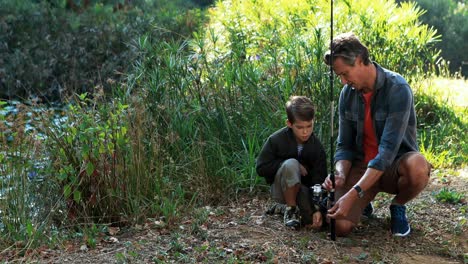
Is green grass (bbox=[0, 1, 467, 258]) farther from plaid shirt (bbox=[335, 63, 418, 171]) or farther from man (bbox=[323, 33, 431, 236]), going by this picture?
plaid shirt (bbox=[335, 63, 418, 171])

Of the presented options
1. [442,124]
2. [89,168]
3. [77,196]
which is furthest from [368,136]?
[442,124]

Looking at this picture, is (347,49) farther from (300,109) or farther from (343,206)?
(343,206)

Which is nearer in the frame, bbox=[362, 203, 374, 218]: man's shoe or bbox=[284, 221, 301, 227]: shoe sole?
bbox=[284, 221, 301, 227]: shoe sole

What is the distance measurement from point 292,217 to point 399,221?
0.69 metres

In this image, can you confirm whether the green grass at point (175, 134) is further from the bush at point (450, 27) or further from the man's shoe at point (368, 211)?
the bush at point (450, 27)

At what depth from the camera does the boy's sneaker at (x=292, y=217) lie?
4977 mm

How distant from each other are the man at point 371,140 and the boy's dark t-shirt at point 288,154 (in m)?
0.12

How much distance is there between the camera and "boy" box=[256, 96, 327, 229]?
488 cm

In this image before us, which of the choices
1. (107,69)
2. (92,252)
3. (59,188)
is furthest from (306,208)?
(107,69)

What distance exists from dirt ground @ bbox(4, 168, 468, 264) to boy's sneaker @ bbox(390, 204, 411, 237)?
0.06 metres

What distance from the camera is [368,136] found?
16.4 feet

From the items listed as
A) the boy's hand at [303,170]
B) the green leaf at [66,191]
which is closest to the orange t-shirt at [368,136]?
the boy's hand at [303,170]

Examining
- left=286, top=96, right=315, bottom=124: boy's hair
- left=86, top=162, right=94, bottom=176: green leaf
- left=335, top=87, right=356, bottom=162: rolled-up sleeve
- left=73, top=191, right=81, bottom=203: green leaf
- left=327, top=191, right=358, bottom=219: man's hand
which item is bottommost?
left=73, top=191, right=81, bottom=203: green leaf

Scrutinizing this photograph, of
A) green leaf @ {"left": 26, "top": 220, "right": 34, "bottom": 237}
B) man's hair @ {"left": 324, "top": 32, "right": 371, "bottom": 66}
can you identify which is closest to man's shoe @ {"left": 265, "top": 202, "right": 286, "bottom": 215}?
man's hair @ {"left": 324, "top": 32, "right": 371, "bottom": 66}
